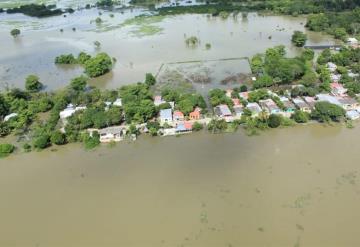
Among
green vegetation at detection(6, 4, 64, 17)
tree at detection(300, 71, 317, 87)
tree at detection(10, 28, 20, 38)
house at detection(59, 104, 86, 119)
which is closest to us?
house at detection(59, 104, 86, 119)

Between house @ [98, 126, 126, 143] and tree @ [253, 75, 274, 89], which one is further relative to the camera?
tree @ [253, 75, 274, 89]

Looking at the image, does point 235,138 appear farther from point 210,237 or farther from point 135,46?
point 135,46

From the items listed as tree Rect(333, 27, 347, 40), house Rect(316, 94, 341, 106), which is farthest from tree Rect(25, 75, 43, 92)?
→ tree Rect(333, 27, 347, 40)

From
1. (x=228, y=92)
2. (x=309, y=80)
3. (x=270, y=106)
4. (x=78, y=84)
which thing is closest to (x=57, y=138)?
(x=78, y=84)

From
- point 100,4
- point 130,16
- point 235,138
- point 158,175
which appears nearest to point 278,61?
point 235,138

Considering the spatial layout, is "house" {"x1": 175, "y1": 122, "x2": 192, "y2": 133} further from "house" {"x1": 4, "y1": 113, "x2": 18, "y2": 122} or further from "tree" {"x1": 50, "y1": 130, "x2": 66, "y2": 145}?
"house" {"x1": 4, "y1": 113, "x2": 18, "y2": 122}

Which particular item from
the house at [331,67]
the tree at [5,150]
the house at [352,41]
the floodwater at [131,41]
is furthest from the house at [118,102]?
the house at [352,41]

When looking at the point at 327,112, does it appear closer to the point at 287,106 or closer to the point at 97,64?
the point at 287,106
